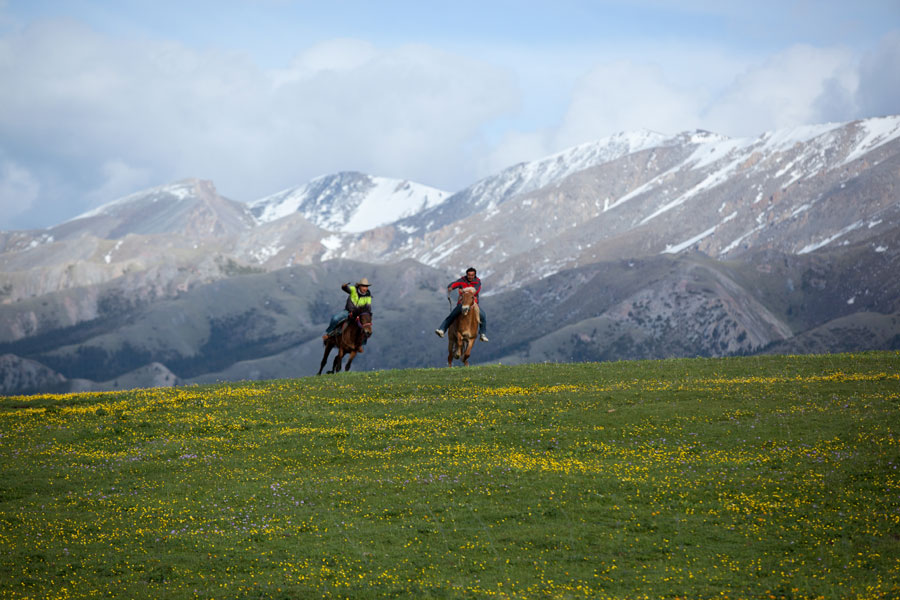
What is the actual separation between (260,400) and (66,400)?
9752mm

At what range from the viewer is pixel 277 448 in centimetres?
3256

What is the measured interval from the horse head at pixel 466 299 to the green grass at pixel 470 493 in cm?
1150

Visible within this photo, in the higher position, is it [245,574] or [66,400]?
[66,400]

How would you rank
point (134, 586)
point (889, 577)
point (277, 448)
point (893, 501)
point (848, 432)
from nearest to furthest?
point (889, 577) < point (134, 586) < point (893, 501) < point (848, 432) < point (277, 448)

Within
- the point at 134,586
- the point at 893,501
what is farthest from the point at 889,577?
the point at 134,586

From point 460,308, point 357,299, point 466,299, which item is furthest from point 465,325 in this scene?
point 357,299

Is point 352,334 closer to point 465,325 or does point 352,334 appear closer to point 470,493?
point 465,325

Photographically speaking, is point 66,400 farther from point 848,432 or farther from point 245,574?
point 848,432

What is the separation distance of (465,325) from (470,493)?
87.1 ft

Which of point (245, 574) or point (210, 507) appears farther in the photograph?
point (210, 507)

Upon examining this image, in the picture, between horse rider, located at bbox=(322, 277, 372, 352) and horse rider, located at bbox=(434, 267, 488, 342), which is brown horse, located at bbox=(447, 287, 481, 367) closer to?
horse rider, located at bbox=(434, 267, 488, 342)

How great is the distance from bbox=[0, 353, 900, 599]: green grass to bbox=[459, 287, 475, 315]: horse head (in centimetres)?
1150

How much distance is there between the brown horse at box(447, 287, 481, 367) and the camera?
5178 centimetres

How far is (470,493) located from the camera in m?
26.3
